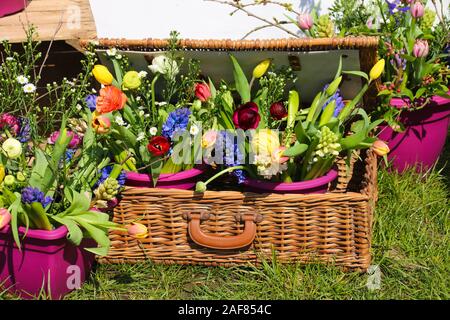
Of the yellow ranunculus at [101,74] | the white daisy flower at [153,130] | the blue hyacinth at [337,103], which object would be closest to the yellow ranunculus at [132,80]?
the yellow ranunculus at [101,74]

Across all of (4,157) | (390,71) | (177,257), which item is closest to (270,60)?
(390,71)

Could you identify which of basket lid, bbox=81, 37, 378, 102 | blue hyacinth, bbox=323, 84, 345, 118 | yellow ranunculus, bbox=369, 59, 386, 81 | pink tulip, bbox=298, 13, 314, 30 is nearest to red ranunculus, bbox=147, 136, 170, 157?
basket lid, bbox=81, 37, 378, 102

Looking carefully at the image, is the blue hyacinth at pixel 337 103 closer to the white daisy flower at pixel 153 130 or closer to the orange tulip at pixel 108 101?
the white daisy flower at pixel 153 130

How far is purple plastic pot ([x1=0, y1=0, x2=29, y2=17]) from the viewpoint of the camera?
2.48 m

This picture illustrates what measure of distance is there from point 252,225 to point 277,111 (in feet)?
1.30

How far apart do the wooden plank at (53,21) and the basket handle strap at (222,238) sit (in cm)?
91

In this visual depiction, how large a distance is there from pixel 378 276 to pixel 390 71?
Result: 2.94 ft

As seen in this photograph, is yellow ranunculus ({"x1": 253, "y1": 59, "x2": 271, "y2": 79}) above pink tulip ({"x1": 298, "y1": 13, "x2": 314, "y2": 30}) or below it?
below

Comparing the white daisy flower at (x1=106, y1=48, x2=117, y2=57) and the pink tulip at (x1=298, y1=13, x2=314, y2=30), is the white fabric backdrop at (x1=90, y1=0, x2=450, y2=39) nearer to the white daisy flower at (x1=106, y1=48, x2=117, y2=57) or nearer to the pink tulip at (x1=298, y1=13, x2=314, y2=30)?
the pink tulip at (x1=298, y1=13, x2=314, y2=30)

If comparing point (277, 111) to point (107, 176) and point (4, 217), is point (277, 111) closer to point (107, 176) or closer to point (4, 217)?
point (107, 176)

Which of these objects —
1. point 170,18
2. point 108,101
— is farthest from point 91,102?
point 170,18

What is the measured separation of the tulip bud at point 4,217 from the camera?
1600 millimetres

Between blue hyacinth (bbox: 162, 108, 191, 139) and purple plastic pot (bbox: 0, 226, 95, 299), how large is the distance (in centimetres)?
44

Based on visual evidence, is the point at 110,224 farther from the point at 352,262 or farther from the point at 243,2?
the point at 243,2
